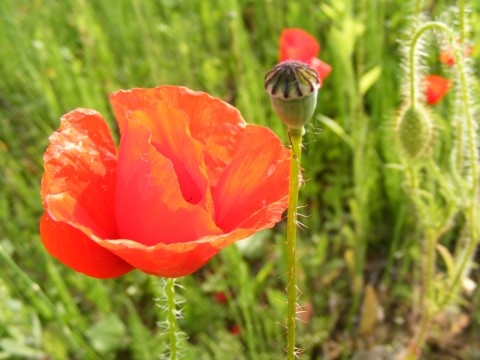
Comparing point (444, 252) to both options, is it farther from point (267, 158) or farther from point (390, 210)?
point (267, 158)

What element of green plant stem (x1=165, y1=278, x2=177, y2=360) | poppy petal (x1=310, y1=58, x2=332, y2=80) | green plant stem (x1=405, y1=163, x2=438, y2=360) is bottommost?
green plant stem (x1=405, y1=163, x2=438, y2=360)

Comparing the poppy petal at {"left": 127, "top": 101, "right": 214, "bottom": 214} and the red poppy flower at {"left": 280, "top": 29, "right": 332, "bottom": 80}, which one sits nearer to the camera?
the poppy petal at {"left": 127, "top": 101, "right": 214, "bottom": 214}

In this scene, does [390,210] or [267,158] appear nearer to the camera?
[267,158]

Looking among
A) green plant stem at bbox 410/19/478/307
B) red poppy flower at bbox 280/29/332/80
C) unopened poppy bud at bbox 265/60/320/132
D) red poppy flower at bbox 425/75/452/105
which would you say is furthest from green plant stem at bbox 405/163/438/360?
unopened poppy bud at bbox 265/60/320/132

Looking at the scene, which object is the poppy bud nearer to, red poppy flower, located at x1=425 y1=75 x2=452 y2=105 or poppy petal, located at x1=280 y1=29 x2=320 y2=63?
red poppy flower, located at x1=425 y1=75 x2=452 y2=105

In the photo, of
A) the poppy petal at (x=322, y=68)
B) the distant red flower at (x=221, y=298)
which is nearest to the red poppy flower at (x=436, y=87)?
the poppy petal at (x=322, y=68)

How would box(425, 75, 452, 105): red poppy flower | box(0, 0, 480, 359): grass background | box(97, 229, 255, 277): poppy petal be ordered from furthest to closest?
box(0, 0, 480, 359): grass background, box(425, 75, 452, 105): red poppy flower, box(97, 229, 255, 277): poppy petal

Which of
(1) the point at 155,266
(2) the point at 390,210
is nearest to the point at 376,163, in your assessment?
(2) the point at 390,210
